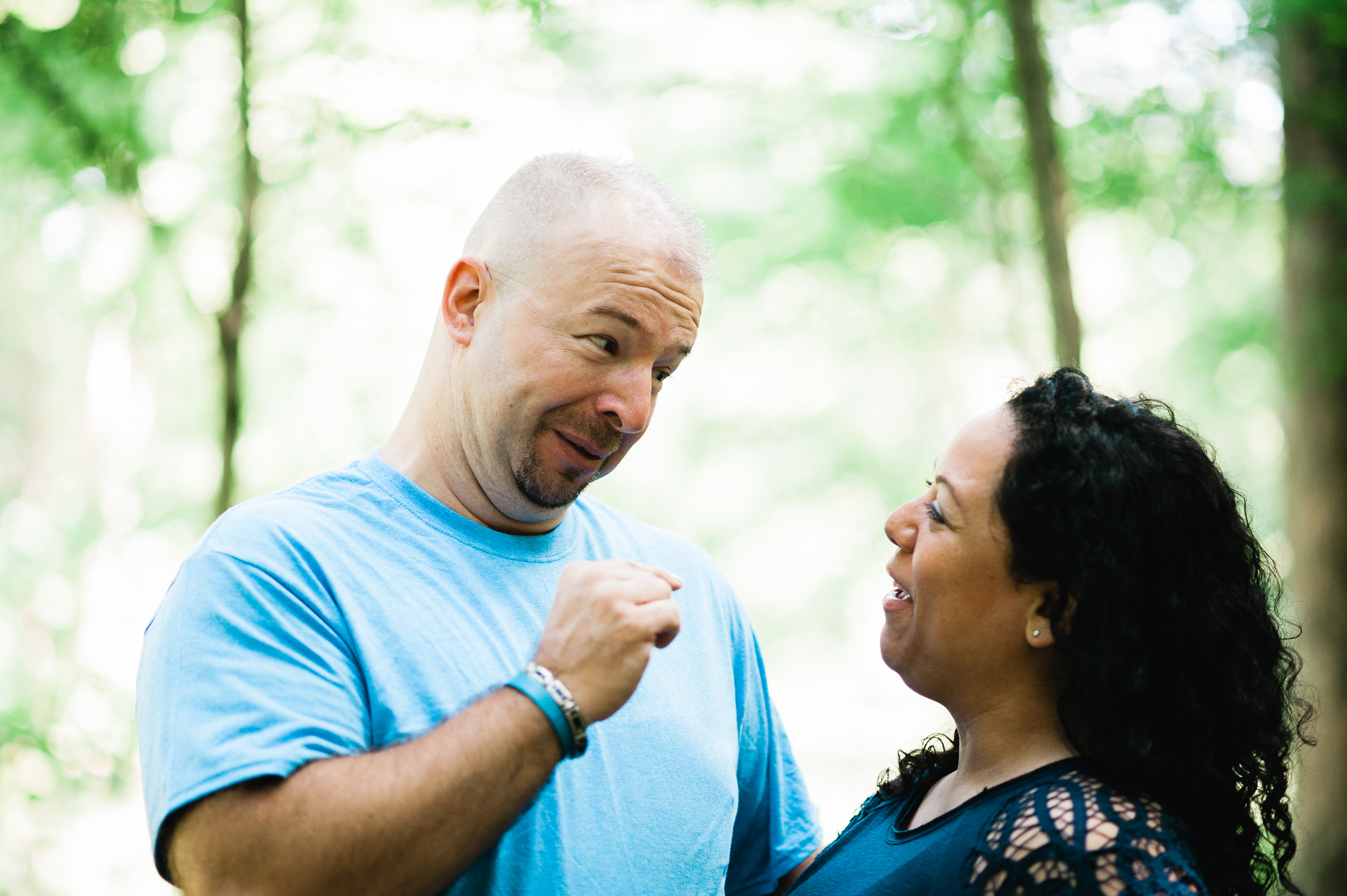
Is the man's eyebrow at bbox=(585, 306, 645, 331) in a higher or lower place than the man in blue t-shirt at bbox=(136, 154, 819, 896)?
higher

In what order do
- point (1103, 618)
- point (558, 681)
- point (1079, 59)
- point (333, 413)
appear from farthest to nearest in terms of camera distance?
point (333, 413) < point (1079, 59) < point (1103, 618) < point (558, 681)

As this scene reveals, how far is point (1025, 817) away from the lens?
1.72 metres

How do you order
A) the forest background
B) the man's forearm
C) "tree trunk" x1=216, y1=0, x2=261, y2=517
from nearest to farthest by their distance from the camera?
the man's forearm, "tree trunk" x1=216, y1=0, x2=261, y2=517, the forest background

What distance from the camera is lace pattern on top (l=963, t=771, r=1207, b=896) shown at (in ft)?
5.22

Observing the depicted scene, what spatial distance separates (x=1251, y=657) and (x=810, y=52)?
17.8 ft

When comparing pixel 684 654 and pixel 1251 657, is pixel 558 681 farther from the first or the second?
pixel 1251 657

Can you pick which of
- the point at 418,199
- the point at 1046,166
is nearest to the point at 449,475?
the point at 1046,166

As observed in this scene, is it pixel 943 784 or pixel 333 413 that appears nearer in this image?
pixel 943 784

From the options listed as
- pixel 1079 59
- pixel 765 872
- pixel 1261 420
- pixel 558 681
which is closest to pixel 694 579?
pixel 765 872

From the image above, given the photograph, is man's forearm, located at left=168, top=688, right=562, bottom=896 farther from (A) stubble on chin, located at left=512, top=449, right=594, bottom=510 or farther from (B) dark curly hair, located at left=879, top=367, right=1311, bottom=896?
(B) dark curly hair, located at left=879, top=367, right=1311, bottom=896

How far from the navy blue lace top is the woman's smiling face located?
222 millimetres

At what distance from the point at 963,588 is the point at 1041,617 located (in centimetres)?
15

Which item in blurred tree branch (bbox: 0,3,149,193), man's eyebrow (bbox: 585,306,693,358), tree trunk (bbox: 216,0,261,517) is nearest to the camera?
man's eyebrow (bbox: 585,306,693,358)

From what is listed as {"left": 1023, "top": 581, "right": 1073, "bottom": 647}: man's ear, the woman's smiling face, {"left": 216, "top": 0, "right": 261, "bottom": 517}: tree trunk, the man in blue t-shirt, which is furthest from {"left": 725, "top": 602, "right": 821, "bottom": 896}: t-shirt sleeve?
{"left": 216, "top": 0, "right": 261, "bottom": 517}: tree trunk
